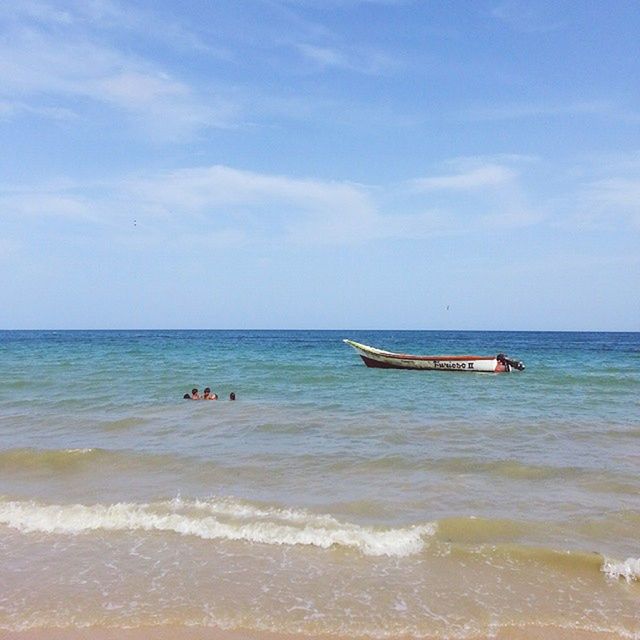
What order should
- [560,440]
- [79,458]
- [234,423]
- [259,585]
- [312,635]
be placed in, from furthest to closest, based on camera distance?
[234,423], [560,440], [79,458], [259,585], [312,635]

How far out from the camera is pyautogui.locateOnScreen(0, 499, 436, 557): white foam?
23.4ft

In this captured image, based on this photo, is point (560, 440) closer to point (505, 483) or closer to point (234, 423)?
point (505, 483)

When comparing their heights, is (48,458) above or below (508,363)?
below

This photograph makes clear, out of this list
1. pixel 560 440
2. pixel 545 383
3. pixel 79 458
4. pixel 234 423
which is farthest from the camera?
pixel 545 383

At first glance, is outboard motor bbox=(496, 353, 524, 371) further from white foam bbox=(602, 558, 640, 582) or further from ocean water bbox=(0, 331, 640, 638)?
white foam bbox=(602, 558, 640, 582)

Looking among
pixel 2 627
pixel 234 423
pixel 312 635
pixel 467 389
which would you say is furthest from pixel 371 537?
pixel 467 389

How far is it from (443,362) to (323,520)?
23274 mm

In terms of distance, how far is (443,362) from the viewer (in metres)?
30.2

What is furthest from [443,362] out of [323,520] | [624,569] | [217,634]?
[217,634]

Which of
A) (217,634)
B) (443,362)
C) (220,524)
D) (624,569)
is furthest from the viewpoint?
(443,362)

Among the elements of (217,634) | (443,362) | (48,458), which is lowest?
(217,634)

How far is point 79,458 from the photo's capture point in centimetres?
1105

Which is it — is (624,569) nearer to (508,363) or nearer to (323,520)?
(323,520)

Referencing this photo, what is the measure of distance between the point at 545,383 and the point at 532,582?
63.3 ft
